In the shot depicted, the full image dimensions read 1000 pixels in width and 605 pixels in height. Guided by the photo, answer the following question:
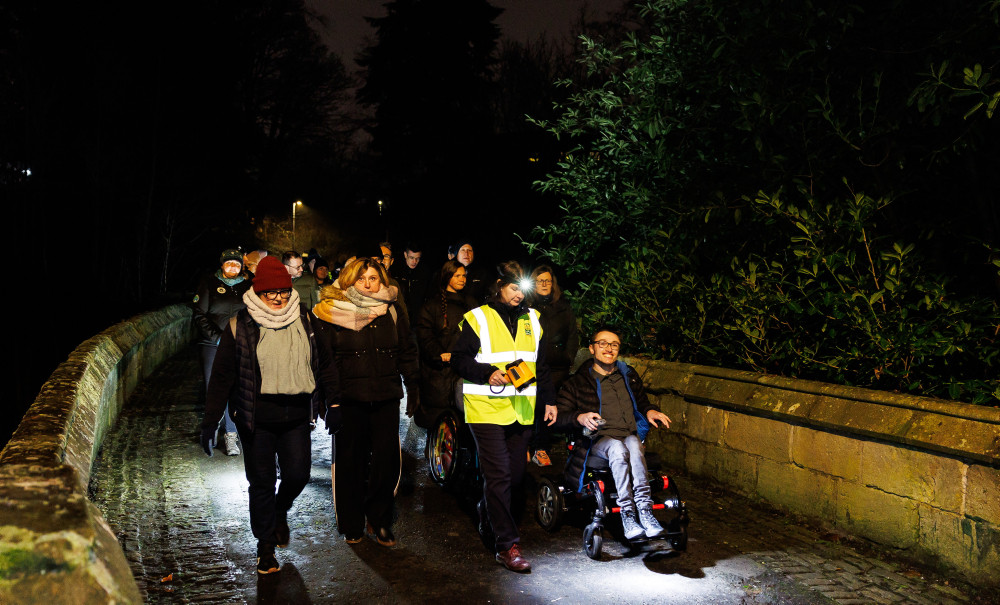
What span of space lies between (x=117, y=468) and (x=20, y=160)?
38.1ft

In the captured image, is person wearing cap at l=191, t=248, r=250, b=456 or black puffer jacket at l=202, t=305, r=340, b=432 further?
person wearing cap at l=191, t=248, r=250, b=456

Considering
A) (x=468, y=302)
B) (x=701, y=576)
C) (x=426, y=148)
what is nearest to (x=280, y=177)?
(x=426, y=148)

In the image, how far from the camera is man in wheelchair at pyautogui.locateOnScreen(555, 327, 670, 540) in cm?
562

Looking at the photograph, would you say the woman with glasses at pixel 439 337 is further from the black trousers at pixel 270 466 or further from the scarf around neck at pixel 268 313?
the scarf around neck at pixel 268 313

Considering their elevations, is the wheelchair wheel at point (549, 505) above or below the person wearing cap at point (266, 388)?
below

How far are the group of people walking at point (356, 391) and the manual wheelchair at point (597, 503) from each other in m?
0.27

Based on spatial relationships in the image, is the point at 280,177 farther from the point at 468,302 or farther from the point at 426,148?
the point at 468,302

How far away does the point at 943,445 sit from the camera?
510 cm

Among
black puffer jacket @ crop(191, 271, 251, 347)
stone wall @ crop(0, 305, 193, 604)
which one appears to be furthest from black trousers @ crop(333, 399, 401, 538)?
black puffer jacket @ crop(191, 271, 251, 347)

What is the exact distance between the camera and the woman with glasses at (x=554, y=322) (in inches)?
341

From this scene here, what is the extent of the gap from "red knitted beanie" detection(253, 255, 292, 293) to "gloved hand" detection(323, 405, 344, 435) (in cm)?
85

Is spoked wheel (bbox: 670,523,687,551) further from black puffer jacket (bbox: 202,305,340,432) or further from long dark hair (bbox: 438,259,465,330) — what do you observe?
long dark hair (bbox: 438,259,465,330)

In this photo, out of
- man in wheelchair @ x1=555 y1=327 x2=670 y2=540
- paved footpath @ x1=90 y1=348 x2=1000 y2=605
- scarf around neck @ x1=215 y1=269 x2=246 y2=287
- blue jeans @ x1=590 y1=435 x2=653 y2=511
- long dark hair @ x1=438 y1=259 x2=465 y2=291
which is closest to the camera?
paved footpath @ x1=90 y1=348 x2=1000 y2=605

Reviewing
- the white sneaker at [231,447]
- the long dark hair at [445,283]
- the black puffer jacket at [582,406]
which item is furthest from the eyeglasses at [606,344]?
the white sneaker at [231,447]
